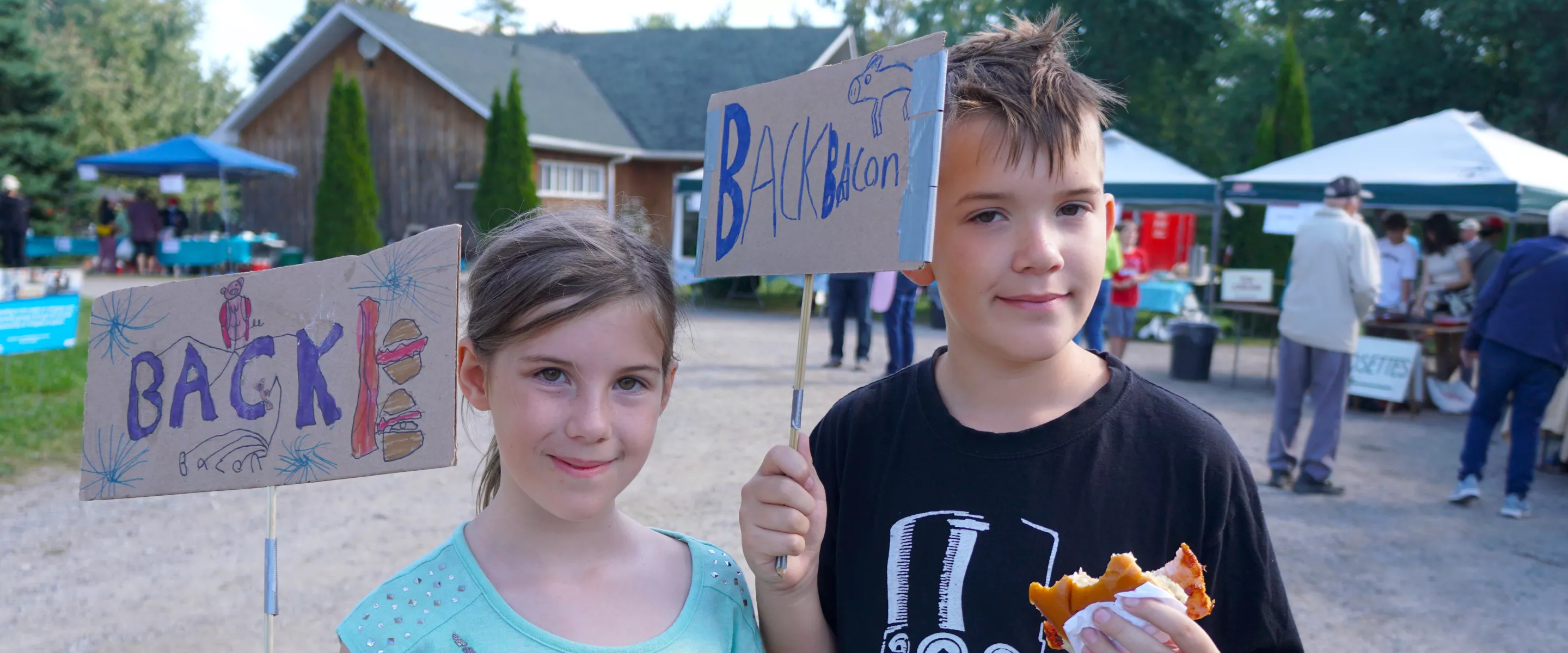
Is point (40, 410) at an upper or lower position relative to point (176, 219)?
lower

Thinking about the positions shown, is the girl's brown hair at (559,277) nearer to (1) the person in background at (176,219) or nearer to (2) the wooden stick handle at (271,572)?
(2) the wooden stick handle at (271,572)

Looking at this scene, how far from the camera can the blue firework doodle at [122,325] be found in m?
1.75

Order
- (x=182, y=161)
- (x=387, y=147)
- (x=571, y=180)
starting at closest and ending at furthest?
(x=182, y=161), (x=387, y=147), (x=571, y=180)

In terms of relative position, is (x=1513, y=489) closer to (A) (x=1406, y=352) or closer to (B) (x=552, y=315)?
(A) (x=1406, y=352)

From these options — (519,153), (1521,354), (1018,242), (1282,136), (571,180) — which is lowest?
(1521,354)

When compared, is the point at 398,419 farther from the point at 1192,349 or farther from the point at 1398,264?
the point at 1398,264

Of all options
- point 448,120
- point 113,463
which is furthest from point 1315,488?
point 448,120

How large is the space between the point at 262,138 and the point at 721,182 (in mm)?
26370

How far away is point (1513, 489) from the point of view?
21.2 ft

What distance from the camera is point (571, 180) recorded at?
24.8 metres

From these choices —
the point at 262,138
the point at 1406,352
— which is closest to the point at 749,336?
the point at 1406,352

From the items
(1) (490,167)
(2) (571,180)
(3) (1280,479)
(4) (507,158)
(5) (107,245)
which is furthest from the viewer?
(2) (571,180)

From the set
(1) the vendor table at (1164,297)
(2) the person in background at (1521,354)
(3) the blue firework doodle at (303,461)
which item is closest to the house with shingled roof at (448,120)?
(1) the vendor table at (1164,297)

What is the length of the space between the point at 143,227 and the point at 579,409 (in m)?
23.6
